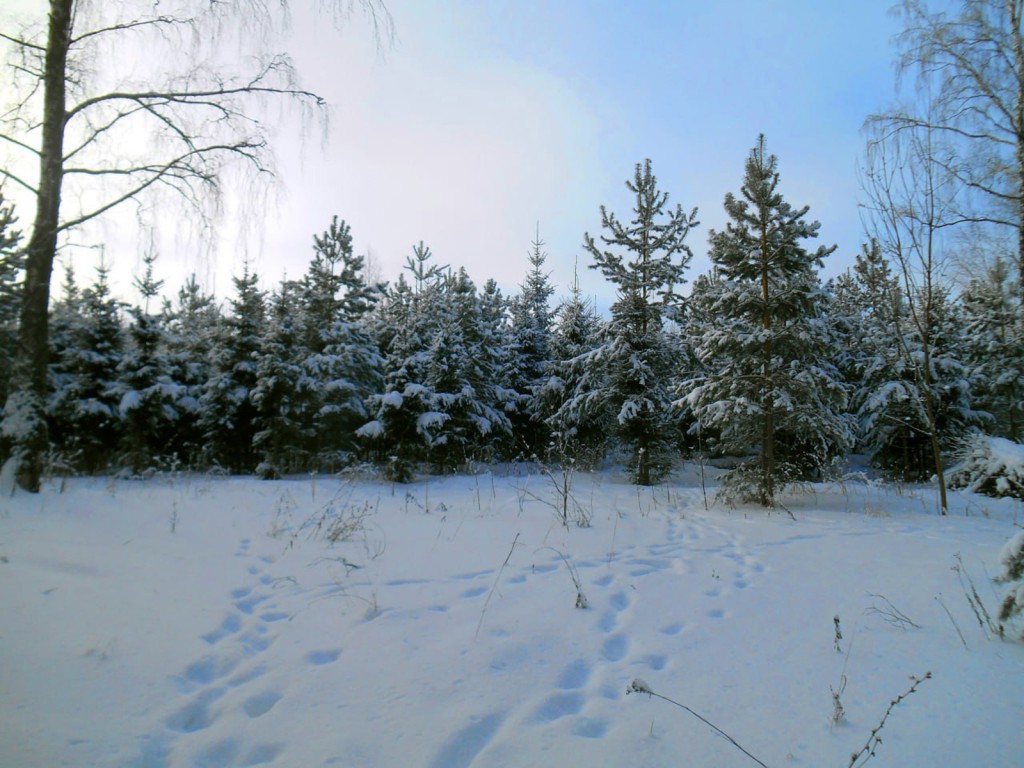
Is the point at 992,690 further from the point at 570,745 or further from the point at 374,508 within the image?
the point at 374,508

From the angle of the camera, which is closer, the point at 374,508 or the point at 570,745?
the point at 570,745

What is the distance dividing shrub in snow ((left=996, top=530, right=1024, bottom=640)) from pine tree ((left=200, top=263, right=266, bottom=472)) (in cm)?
1995

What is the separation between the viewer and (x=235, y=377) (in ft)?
63.7

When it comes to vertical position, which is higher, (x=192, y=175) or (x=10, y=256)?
(x=192, y=175)

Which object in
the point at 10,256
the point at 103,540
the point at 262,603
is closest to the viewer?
the point at 262,603

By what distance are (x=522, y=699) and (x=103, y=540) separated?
4506mm

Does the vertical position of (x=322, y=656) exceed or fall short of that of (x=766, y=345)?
it falls short

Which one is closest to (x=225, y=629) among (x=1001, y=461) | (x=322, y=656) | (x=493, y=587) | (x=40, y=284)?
(x=322, y=656)

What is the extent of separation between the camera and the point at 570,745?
87.7 inches

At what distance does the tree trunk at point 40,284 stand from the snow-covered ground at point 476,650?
1.15m

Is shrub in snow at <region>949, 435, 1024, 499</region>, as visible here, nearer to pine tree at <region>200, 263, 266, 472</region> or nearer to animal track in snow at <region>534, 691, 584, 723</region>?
animal track in snow at <region>534, 691, 584, 723</region>

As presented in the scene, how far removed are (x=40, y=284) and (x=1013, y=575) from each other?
10.1m

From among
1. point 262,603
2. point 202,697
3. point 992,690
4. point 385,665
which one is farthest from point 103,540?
point 992,690

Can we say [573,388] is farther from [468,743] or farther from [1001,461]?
[468,743]
